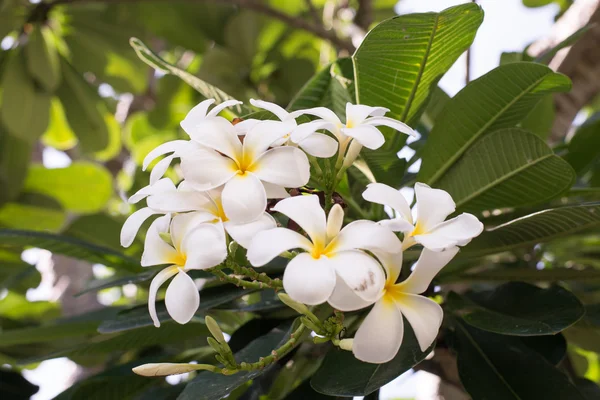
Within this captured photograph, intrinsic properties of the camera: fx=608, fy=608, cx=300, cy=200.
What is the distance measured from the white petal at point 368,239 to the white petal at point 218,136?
0.12 meters

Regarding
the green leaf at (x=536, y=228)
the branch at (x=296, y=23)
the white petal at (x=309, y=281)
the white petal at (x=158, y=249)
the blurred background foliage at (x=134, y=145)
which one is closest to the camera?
the white petal at (x=309, y=281)

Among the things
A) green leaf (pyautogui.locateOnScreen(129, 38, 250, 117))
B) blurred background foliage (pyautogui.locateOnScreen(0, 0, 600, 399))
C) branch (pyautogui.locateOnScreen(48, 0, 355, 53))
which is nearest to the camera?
green leaf (pyautogui.locateOnScreen(129, 38, 250, 117))

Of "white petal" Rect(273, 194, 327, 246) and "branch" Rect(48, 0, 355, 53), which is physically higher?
"branch" Rect(48, 0, 355, 53)

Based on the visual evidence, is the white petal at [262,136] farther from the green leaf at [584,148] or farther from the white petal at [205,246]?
the green leaf at [584,148]

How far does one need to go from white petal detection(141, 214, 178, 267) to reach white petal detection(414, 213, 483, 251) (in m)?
0.19

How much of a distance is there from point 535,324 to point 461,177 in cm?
19

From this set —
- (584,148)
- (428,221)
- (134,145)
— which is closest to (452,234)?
(428,221)

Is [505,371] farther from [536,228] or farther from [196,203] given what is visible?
[196,203]

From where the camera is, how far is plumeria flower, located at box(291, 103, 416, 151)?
492 millimetres

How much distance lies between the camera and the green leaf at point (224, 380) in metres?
0.50

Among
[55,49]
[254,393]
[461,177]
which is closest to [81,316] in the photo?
[254,393]

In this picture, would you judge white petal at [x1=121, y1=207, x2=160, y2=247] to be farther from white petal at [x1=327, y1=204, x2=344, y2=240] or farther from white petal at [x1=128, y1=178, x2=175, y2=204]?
white petal at [x1=327, y1=204, x2=344, y2=240]

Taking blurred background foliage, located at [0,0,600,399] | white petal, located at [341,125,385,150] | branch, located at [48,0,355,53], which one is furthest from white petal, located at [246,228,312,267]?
branch, located at [48,0,355,53]

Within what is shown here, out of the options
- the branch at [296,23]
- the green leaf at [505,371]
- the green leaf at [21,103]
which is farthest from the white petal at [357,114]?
the green leaf at [21,103]
